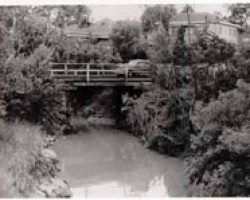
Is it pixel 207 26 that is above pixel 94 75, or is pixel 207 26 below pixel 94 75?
above

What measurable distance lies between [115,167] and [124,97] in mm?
994

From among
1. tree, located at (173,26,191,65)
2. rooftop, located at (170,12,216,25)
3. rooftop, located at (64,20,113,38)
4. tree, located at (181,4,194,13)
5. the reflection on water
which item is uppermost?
tree, located at (181,4,194,13)

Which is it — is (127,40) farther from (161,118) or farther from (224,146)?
(224,146)

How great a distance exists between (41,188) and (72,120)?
1340 millimetres

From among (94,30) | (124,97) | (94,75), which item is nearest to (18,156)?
(94,75)

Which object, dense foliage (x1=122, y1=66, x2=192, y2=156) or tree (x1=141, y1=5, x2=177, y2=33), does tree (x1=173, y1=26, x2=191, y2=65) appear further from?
tree (x1=141, y1=5, x2=177, y2=33)

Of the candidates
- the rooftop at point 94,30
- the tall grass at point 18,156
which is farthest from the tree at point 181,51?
the tall grass at point 18,156

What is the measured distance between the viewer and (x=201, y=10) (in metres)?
4.39

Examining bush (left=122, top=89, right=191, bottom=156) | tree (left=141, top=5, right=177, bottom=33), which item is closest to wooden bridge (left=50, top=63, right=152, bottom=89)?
bush (left=122, top=89, right=191, bottom=156)

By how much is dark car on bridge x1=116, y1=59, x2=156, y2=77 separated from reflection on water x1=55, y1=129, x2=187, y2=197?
936 mm

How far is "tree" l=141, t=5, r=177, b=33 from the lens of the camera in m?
4.46

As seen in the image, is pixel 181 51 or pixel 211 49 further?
pixel 181 51

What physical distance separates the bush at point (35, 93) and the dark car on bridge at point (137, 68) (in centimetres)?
77

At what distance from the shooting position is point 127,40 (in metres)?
4.67
